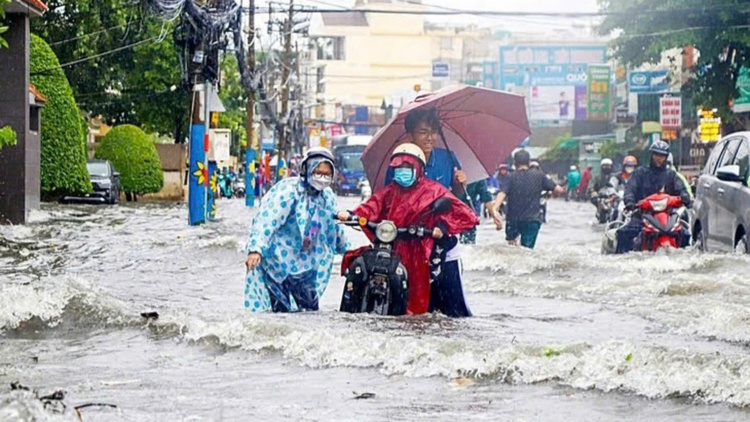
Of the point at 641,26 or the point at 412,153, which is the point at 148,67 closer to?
the point at 641,26

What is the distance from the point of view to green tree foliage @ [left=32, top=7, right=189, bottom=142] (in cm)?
4622

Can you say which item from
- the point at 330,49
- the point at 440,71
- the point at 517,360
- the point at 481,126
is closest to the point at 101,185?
the point at 481,126

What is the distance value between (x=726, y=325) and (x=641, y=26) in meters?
23.7

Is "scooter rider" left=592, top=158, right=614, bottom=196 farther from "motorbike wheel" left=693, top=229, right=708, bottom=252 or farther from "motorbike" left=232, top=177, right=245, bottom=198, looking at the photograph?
"motorbike" left=232, top=177, right=245, bottom=198

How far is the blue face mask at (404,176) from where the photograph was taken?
30.9ft

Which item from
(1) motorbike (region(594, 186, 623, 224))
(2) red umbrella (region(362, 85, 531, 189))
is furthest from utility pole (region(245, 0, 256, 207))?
(2) red umbrella (region(362, 85, 531, 189))

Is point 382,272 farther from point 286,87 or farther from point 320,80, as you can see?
point 320,80

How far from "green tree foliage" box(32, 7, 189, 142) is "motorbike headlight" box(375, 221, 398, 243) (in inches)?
1389

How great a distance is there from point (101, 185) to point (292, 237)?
102 feet

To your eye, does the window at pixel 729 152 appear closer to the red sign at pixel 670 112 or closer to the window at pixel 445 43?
the red sign at pixel 670 112

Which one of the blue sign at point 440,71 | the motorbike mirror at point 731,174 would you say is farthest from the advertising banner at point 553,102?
the motorbike mirror at point 731,174

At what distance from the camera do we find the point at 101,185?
40.0 m

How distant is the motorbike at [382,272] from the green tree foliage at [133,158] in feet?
127

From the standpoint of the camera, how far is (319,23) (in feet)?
401
